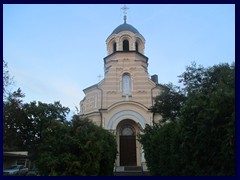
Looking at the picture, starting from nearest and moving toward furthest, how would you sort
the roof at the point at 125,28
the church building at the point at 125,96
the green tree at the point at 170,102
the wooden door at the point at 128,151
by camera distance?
the green tree at the point at 170,102 → the church building at the point at 125,96 → the wooden door at the point at 128,151 → the roof at the point at 125,28

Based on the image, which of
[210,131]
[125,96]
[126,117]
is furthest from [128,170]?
[210,131]

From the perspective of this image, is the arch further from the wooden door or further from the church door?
the wooden door

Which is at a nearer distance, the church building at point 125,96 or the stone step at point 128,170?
the stone step at point 128,170

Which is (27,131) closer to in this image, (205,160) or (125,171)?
(125,171)

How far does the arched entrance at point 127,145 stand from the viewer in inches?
1077

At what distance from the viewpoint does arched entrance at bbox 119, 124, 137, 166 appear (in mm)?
27344

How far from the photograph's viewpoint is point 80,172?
1067 centimetres

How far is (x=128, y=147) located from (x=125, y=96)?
474 centimetres

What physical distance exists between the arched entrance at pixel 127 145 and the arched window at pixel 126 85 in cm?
313

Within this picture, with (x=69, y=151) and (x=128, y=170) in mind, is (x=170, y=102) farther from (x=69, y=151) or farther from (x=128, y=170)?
(x=69, y=151)

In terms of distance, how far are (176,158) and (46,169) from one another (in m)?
5.15

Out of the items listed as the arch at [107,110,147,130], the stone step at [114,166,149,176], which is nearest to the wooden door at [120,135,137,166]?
the stone step at [114,166,149,176]

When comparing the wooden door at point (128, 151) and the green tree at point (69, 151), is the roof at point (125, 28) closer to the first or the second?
the wooden door at point (128, 151)

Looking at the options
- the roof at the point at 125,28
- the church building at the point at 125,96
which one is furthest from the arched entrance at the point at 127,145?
the roof at the point at 125,28
